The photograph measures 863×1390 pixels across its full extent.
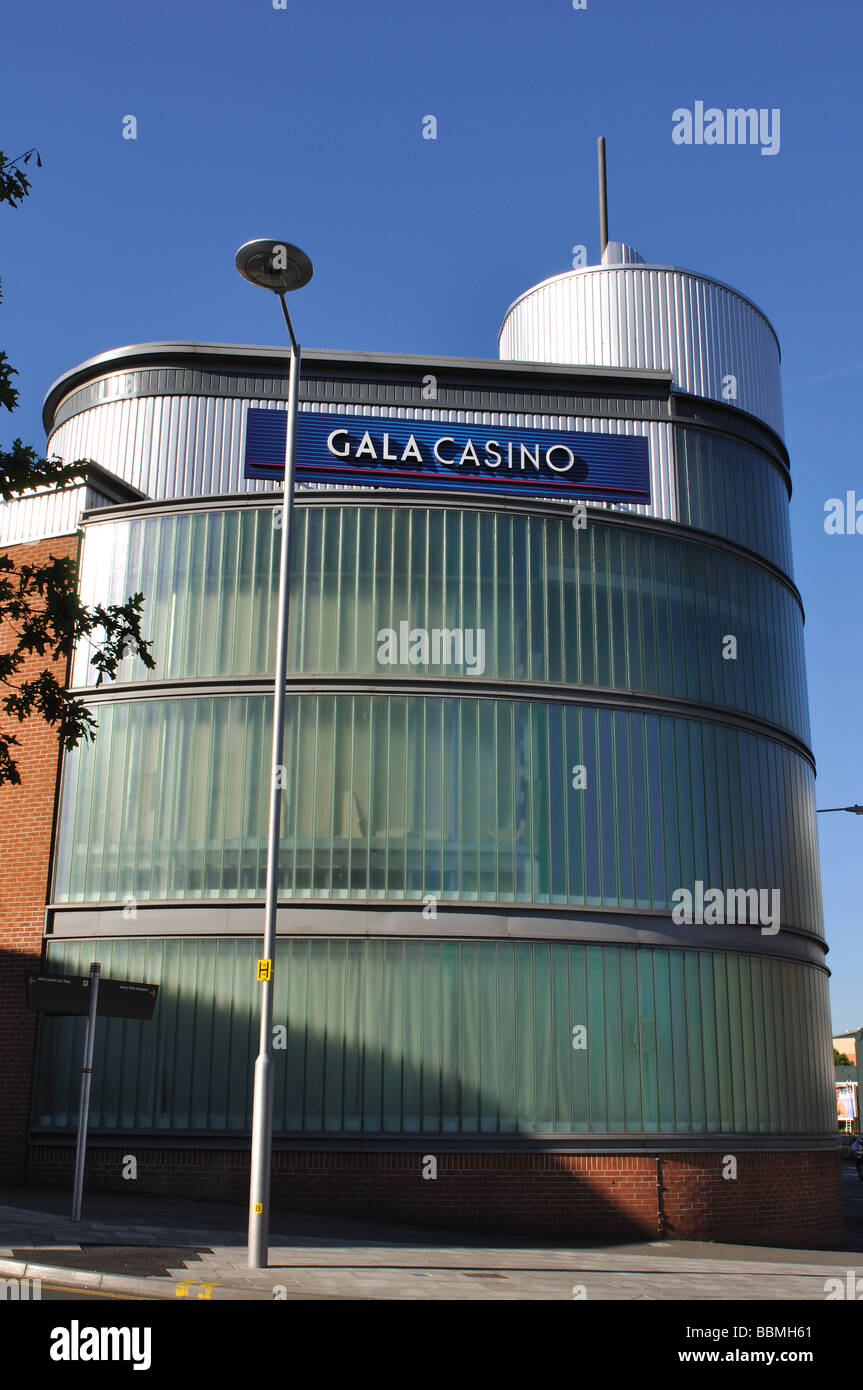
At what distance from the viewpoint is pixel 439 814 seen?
19656 millimetres

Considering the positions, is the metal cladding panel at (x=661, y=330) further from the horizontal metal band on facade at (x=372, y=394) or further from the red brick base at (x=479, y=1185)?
the red brick base at (x=479, y=1185)

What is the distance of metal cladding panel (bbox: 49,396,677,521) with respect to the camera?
22.5 metres

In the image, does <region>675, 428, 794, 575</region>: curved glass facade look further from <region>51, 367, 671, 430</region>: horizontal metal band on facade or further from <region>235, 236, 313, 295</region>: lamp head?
<region>235, 236, 313, 295</region>: lamp head

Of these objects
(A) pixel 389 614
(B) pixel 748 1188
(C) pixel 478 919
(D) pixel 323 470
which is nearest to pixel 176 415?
(D) pixel 323 470

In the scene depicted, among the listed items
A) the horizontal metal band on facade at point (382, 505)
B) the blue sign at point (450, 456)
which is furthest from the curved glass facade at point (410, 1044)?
the blue sign at point (450, 456)

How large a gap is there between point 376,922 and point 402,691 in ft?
12.1

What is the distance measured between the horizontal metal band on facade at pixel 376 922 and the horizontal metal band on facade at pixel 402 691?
3347mm

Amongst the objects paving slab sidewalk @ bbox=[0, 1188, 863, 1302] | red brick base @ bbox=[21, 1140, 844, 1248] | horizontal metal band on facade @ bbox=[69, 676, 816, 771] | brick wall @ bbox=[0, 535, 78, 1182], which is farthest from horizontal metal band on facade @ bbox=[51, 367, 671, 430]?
paving slab sidewalk @ bbox=[0, 1188, 863, 1302]

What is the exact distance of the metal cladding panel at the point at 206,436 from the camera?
22469 millimetres

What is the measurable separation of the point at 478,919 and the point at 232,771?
179 inches

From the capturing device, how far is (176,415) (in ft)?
74.9

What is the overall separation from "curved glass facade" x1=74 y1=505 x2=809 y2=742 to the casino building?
55 mm

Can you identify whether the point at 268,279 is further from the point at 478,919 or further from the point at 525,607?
the point at 478,919

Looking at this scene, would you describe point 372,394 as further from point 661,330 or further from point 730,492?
point 730,492
